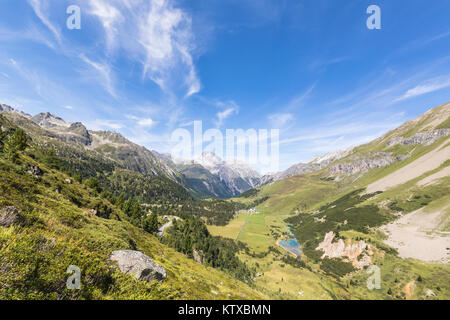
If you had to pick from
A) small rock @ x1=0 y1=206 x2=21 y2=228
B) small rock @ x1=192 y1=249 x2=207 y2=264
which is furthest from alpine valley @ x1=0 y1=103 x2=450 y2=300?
small rock @ x1=192 y1=249 x2=207 y2=264

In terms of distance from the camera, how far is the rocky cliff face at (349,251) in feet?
387

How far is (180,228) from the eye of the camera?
12250cm

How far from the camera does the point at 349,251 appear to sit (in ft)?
424

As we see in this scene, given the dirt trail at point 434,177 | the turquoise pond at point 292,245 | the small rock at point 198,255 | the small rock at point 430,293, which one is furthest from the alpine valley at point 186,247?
the turquoise pond at point 292,245

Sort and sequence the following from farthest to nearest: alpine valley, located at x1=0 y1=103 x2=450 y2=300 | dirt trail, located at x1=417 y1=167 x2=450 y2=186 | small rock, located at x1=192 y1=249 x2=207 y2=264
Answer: dirt trail, located at x1=417 y1=167 x2=450 y2=186 < small rock, located at x1=192 y1=249 x2=207 y2=264 < alpine valley, located at x1=0 y1=103 x2=450 y2=300

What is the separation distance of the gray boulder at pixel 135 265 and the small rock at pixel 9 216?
20.4ft

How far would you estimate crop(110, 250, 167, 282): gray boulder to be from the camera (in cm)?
1203

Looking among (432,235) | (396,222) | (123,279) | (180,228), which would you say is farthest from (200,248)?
(396,222)

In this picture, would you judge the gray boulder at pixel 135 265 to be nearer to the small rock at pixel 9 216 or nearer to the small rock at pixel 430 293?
the small rock at pixel 9 216

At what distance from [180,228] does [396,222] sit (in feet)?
571

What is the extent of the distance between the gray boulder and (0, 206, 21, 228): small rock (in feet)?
20.4

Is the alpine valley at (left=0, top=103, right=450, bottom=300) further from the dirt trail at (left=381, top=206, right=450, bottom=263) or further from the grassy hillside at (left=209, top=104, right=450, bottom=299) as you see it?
the grassy hillside at (left=209, top=104, right=450, bottom=299)
